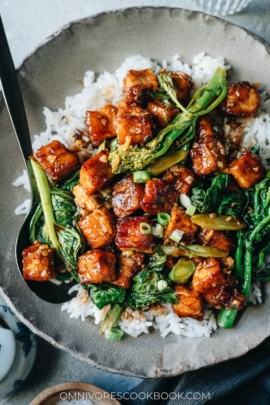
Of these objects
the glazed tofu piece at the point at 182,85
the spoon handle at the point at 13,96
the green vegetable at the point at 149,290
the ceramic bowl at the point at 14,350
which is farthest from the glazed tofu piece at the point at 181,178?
the ceramic bowl at the point at 14,350

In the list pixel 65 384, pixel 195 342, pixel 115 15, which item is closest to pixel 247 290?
pixel 195 342

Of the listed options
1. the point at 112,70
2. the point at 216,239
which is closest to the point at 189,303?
the point at 216,239

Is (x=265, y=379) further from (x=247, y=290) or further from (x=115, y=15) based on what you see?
(x=115, y=15)

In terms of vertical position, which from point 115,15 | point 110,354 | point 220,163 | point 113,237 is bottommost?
point 110,354

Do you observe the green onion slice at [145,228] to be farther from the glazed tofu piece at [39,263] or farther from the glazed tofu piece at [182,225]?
the glazed tofu piece at [39,263]

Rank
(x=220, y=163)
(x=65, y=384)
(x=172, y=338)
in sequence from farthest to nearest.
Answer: (x=65, y=384) < (x=172, y=338) < (x=220, y=163)

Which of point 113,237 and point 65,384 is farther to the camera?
point 65,384

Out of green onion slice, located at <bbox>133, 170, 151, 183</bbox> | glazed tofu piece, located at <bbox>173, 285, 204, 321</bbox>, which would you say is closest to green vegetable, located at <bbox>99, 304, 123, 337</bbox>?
glazed tofu piece, located at <bbox>173, 285, 204, 321</bbox>

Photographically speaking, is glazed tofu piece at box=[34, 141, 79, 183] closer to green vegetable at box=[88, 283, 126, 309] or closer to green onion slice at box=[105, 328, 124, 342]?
green vegetable at box=[88, 283, 126, 309]
